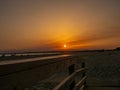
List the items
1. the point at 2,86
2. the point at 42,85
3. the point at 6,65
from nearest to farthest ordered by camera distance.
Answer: the point at 2,86 → the point at 6,65 → the point at 42,85

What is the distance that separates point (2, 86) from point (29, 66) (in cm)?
45

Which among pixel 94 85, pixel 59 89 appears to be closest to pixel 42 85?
pixel 94 85

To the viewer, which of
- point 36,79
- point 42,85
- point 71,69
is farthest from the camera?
point 42,85

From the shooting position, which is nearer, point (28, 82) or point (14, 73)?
point (14, 73)

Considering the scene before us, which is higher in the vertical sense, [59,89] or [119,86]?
[59,89]

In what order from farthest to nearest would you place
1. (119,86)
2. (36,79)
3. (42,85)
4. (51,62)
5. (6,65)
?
(42,85), (119,86), (51,62), (36,79), (6,65)

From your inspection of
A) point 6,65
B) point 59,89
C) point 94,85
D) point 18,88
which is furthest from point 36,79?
point 94,85

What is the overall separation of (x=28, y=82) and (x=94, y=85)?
5.42 meters

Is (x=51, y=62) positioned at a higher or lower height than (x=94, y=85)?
higher

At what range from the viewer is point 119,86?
23.1ft

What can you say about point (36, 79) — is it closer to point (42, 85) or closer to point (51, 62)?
point (51, 62)

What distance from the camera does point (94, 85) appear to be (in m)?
7.05

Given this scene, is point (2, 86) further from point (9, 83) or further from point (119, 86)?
point (119, 86)

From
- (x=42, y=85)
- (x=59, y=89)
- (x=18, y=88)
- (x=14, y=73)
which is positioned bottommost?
(x=42, y=85)
